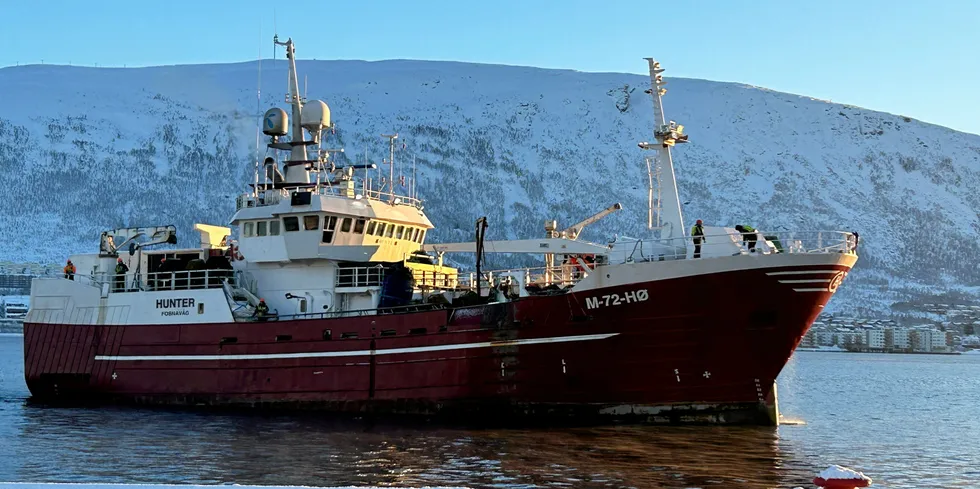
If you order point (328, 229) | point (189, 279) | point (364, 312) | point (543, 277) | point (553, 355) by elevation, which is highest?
point (328, 229)

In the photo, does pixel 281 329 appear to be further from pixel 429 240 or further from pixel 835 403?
pixel 429 240

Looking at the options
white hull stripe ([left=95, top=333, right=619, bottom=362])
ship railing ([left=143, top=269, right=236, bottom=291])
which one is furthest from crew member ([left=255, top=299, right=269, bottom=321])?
ship railing ([left=143, top=269, right=236, bottom=291])

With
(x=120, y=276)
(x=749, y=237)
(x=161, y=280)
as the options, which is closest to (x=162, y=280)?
(x=161, y=280)

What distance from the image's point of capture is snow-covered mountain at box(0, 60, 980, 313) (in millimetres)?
Answer: 129125

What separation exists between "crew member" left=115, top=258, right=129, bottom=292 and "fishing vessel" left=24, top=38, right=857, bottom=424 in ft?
0.21

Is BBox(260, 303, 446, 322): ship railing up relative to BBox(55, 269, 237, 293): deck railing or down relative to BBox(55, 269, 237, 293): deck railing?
down

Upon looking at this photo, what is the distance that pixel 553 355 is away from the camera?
76.7ft

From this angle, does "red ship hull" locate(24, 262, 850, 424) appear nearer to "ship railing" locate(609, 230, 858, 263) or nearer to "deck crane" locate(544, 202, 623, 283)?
"ship railing" locate(609, 230, 858, 263)

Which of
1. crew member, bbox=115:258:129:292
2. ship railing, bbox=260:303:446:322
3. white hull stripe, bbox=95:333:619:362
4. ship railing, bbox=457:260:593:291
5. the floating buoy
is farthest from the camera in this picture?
crew member, bbox=115:258:129:292

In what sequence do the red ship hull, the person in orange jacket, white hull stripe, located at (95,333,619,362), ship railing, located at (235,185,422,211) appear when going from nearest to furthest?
the red ship hull, white hull stripe, located at (95,333,619,362), ship railing, located at (235,185,422,211), the person in orange jacket

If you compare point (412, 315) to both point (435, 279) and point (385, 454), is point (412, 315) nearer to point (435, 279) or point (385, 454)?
point (435, 279)

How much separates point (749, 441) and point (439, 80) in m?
164

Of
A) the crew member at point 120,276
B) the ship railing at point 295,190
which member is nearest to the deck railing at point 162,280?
the crew member at point 120,276

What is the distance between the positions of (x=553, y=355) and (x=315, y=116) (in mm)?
11507
